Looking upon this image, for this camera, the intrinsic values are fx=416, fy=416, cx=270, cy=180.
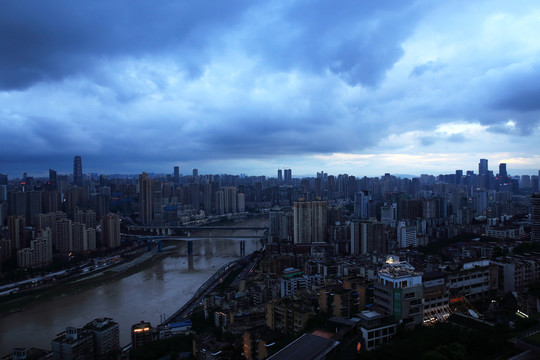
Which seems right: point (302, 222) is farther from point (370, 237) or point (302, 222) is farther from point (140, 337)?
point (140, 337)

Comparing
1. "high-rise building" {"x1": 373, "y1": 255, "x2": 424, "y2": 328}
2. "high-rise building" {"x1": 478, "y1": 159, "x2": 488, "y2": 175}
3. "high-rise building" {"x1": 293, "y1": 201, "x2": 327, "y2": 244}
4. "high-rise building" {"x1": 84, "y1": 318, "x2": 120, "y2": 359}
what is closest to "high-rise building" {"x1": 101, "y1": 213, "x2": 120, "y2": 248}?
"high-rise building" {"x1": 293, "y1": 201, "x2": 327, "y2": 244}

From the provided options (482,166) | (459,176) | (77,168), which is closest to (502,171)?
(482,166)

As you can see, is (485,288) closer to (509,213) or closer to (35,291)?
(35,291)

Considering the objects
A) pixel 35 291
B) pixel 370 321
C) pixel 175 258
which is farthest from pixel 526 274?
pixel 175 258

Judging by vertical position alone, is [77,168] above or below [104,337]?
above

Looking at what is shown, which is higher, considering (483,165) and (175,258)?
(483,165)

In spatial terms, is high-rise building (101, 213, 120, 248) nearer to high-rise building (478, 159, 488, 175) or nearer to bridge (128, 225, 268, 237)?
bridge (128, 225, 268, 237)

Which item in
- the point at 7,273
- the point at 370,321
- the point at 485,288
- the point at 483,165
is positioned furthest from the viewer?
the point at 483,165
